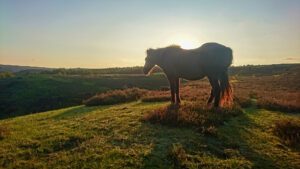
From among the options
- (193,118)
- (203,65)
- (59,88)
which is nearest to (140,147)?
(193,118)

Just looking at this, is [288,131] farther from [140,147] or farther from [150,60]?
[150,60]

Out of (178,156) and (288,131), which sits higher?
(178,156)

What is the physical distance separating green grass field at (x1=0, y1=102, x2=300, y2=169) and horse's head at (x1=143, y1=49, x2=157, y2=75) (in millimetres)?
6080

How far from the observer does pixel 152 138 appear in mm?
11938

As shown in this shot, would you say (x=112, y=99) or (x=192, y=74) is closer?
(x=192, y=74)

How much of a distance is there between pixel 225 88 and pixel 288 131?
466cm

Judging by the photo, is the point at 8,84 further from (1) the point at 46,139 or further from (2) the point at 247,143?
(2) the point at 247,143

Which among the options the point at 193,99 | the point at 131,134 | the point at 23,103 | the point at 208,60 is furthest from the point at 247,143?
the point at 23,103

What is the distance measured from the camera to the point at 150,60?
20.5 m

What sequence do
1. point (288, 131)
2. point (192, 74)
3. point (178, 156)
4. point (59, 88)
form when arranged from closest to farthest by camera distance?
point (178, 156)
point (288, 131)
point (192, 74)
point (59, 88)

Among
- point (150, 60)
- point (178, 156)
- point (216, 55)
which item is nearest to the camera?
point (178, 156)

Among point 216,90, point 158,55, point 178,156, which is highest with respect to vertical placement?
point 158,55

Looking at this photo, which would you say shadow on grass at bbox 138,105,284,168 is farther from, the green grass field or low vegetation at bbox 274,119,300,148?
low vegetation at bbox 274,119,300,148

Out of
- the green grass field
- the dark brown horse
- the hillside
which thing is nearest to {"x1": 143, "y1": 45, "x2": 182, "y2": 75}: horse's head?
the dark brown horse
